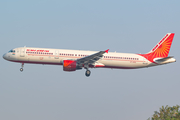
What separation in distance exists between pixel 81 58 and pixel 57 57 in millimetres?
4691

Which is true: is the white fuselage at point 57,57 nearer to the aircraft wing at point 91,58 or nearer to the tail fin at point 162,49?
the aircraft wing at point 91,58

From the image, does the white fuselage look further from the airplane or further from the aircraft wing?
the aircraft wing

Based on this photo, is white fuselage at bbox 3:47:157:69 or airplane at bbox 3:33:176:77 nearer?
airplane at bbox 3:33:176:77

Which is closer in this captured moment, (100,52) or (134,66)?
(100,52)

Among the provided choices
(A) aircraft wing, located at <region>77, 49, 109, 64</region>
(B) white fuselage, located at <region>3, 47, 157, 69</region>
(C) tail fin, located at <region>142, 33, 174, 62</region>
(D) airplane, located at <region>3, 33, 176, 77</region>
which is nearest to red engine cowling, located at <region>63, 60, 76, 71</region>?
(D) airplane, located at <region>3, 33, 176, 77</region>

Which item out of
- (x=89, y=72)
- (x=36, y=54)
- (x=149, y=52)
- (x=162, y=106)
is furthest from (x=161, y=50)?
(x=36, y=54)

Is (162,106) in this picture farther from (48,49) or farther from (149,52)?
(48,49)

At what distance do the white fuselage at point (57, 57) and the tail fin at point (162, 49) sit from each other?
468cm

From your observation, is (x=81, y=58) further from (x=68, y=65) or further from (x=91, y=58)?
(x=68, y=65)

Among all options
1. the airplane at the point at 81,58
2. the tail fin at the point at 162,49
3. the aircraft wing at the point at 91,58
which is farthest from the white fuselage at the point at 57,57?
the tail fin at the point at 162,49

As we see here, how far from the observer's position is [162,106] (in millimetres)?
66625

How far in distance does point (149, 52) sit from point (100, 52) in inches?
509

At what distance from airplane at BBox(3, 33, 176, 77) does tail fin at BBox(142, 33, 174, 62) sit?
74 cm

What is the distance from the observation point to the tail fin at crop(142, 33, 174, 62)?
6692 cm
